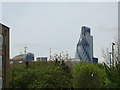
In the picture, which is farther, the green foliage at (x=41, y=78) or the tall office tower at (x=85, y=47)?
the tall office tower at (x=85, y=47)

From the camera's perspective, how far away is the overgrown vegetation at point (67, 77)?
81.3 ft

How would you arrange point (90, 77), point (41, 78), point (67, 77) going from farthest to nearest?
1. point (67, 77)
2. point (41, 78)
3. point (90, 77)

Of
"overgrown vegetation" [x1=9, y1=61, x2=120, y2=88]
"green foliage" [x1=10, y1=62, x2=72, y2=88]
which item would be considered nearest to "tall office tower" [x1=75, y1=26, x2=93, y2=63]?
"overgrown vegetation" [x1=9, y1=61, x2=120, y2=88]

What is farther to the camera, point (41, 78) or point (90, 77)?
point (41, 78)

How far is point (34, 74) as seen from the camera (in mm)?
33875

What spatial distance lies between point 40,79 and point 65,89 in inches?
105

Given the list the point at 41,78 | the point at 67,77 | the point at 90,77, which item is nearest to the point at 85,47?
the point at 67,77

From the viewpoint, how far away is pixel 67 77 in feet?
111

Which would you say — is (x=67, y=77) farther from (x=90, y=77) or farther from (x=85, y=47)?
(x=85, y=47)

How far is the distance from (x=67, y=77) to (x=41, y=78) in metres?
2.98

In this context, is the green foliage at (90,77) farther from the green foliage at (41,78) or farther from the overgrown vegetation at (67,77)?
the green foliage at (41,78)

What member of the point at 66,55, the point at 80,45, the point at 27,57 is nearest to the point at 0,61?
the point at 66,55

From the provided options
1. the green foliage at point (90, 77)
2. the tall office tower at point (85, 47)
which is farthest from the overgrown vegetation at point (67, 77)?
the tall office tower at point (85, 47)

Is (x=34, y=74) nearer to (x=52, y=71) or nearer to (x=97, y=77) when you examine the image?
(x=52, y=71)
